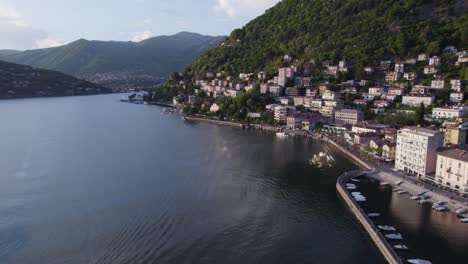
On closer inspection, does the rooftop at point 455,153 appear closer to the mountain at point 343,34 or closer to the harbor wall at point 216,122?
the harbor wall at point 216,122

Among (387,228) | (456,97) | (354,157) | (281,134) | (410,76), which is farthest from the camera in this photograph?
(410,76)

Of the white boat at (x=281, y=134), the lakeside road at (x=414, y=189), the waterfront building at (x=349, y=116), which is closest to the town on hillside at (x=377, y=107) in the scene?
the waterfront building at (x=349, y=116)

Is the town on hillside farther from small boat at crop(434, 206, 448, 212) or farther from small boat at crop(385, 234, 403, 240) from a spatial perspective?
small boat at crop(385, 234, 403, 240)

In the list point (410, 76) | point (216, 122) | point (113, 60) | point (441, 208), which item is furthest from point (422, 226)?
point (113, 60)

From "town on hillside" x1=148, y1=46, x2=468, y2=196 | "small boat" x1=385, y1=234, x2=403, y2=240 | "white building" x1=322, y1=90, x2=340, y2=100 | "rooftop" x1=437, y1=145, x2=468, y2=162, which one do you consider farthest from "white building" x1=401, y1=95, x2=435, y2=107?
"small boat" x1=385, y1=234, x2=403, y2=240

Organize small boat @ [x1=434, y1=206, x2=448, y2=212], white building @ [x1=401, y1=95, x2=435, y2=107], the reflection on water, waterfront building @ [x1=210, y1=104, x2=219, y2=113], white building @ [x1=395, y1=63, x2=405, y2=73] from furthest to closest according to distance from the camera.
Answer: waterfront building @ [x1=210, y1=104, x2=219, y2=113] < white building @ [x1=395, y1=63, x2=405, y2=73] < white building @ [x1=401, y1=95, x2=435, y2=107] < small boat @ [x1=434, y1=206, x2=448, y2=212] < the reflection on water

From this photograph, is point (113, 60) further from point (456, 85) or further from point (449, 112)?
point (449, 112)
